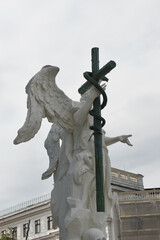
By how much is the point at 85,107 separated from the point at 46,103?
24.3 inches

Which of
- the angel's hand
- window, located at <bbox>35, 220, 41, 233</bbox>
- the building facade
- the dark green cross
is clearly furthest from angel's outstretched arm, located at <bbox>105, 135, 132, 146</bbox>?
window, located at <bbox>35, 220, 41, 233</bbox>

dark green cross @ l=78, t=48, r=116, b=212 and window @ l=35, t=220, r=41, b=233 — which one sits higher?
window @ l=35, t=220, r=41, b=233

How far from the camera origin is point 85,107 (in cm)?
725

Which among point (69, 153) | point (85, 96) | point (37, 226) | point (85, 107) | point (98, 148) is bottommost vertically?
point (98, 148)

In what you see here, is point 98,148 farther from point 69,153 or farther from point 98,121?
point 69,153

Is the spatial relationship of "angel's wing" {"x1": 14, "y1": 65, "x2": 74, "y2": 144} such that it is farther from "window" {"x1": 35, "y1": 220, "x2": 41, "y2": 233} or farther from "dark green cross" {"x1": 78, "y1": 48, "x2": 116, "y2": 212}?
"window" {"x1": 35, "y1": 220, "x2": 41, "y2": 233}

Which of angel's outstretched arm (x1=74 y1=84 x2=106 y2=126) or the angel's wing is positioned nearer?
the angel's wing

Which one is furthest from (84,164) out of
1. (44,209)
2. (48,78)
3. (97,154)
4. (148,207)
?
(44,209)

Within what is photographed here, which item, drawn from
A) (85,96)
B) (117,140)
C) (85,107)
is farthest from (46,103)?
(117,140)

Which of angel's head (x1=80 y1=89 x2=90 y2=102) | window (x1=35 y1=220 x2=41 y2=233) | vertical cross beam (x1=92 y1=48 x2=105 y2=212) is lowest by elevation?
vertical cross beam (x1=92 y1=48 x2=105 y2=212)

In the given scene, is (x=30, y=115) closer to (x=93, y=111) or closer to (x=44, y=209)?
(x=93, y=111)

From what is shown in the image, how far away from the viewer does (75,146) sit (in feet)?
24.5

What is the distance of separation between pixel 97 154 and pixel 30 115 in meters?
1.16

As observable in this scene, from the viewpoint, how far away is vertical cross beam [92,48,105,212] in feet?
22.0
